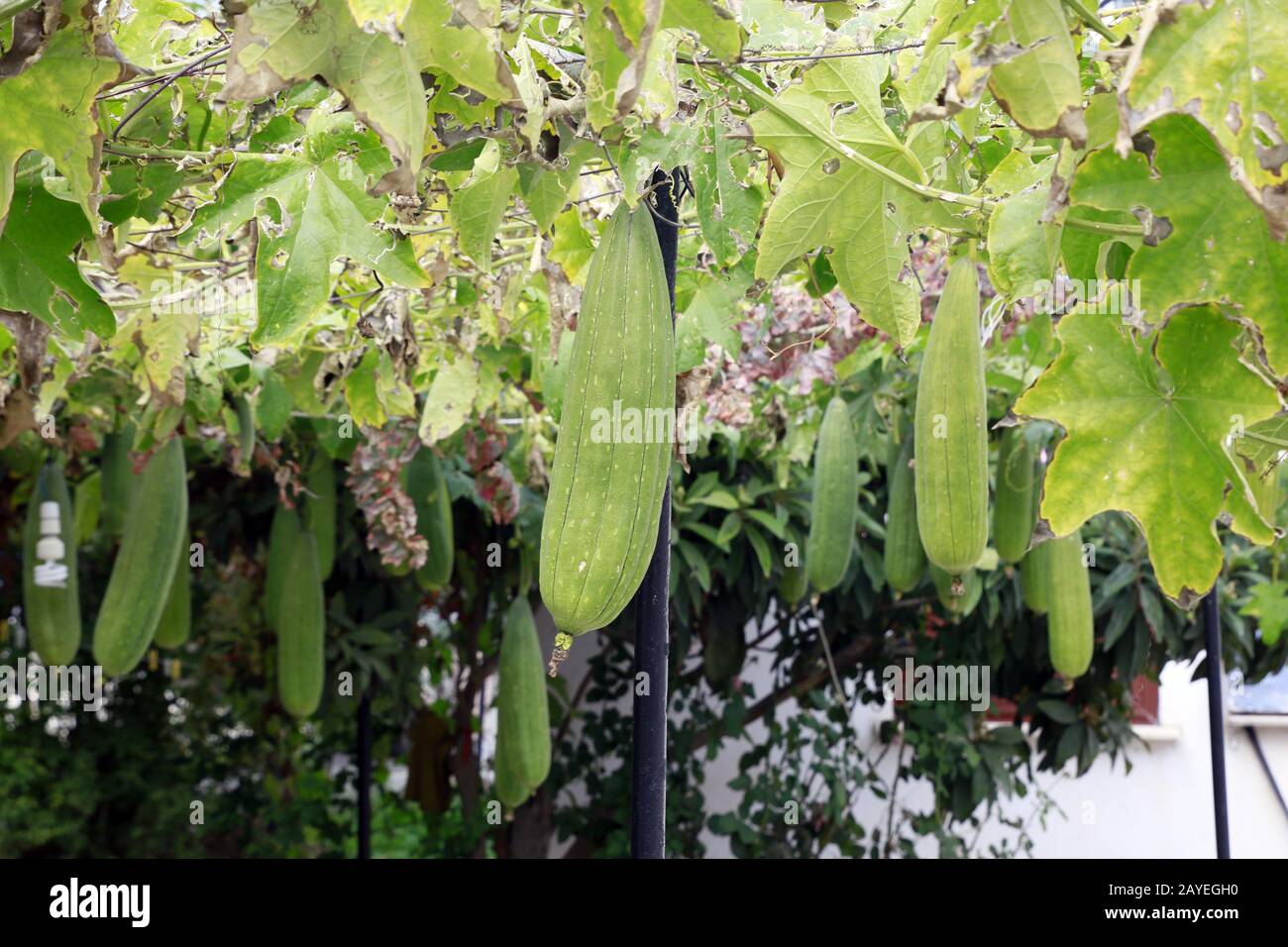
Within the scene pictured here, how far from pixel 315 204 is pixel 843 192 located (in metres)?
0.63

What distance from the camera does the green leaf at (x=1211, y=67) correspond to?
36.6 inches

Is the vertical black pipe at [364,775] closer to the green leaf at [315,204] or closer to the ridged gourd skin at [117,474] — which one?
the ridged gourd skin at [117,474]

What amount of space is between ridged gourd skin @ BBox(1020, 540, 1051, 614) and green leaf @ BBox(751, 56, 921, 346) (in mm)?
1860

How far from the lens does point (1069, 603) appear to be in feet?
10.5

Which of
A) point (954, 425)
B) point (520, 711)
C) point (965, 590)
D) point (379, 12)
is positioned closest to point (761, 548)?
point (965, 590)

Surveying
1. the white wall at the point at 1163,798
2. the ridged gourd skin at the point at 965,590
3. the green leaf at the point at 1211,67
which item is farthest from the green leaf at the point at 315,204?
the white wall at the point at 1163,798

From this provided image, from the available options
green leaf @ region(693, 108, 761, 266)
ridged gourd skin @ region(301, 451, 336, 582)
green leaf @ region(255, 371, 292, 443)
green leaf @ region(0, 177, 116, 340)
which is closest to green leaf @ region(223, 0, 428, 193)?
green leaf @ region(693, 108, 761, 266)

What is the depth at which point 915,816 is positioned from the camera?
15.7 ft

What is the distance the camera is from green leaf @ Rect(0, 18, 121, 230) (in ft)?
3.76

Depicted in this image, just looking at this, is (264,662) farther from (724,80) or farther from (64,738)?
(724,80)

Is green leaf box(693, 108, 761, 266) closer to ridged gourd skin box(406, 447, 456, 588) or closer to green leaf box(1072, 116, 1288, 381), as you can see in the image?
green leaf box(1072, 116, 1288, 381)

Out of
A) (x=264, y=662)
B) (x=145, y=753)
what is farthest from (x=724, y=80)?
(x=145, y=753)

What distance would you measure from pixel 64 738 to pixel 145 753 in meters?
0.41
